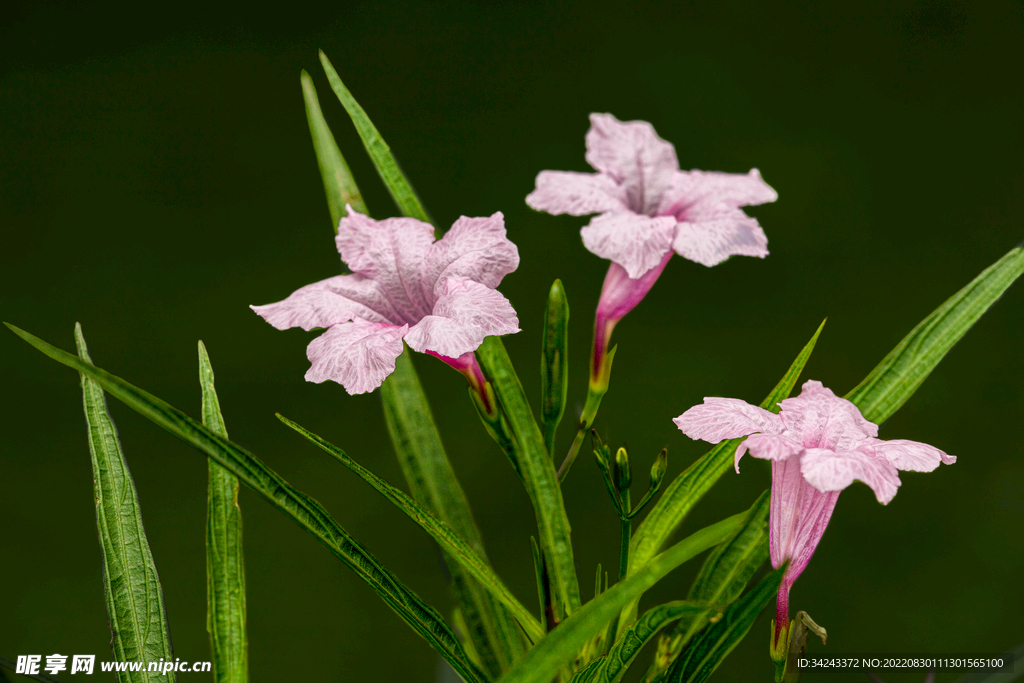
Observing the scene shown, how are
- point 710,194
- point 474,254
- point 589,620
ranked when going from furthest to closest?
point 710,194 < point 474,254 < point 589,620

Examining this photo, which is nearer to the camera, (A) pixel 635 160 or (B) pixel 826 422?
(B) pixel 826 422

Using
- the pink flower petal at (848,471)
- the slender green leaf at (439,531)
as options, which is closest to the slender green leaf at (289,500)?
the slender green leaf at (439,531)

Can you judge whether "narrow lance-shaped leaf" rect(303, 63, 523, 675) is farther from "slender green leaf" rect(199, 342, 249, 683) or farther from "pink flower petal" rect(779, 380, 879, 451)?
"pink flower petal" rect(779, 380, 879, 451)

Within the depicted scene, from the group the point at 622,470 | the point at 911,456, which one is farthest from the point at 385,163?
the point at 911,456

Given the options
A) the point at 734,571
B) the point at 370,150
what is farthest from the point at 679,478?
the point at 370,150

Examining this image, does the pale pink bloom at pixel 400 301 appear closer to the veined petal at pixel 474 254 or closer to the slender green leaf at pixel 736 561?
the veined petal at pixel 474 254

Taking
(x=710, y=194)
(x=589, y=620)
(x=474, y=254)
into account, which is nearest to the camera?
(x=589, y=620)

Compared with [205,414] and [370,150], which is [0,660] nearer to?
[205,414]

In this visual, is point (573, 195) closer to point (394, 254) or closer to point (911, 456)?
point (394, 254)
